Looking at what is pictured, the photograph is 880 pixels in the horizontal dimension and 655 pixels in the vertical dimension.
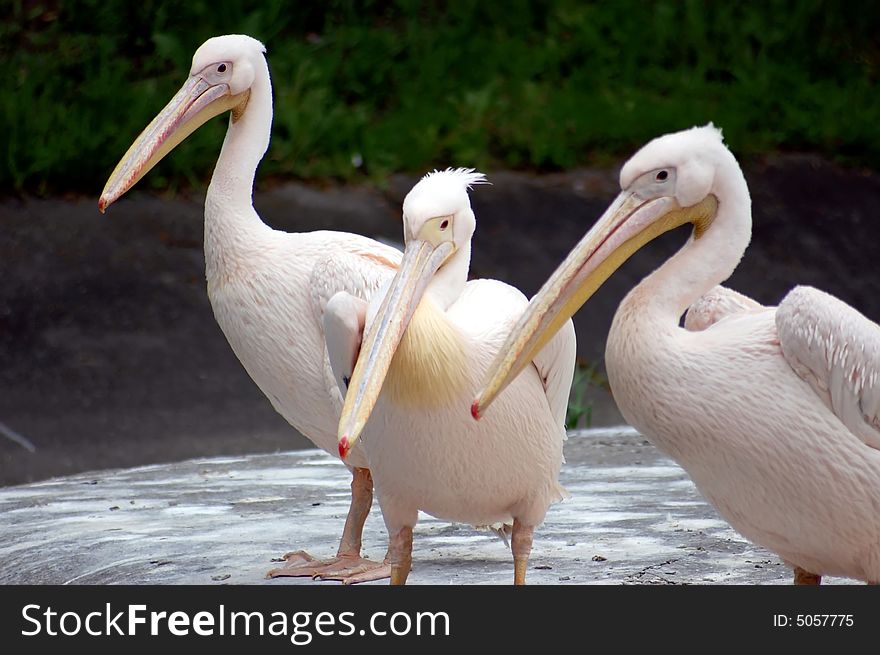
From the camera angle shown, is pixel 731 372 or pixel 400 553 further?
pixel 400 553

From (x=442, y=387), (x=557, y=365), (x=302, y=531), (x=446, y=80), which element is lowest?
(x=302, y=531)

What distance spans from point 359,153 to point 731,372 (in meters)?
6.51

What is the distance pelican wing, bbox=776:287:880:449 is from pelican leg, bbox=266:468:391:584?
1.39 m

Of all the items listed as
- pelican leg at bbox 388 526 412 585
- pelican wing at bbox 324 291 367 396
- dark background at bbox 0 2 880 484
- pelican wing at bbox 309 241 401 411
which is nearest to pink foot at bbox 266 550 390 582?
pelican wing at bbox 309 241 401 411

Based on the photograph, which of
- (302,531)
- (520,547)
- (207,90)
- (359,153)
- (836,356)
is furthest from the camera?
(359,153)

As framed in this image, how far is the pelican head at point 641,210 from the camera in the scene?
2908mm

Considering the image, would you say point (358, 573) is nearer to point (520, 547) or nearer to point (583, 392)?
point (520, 547)

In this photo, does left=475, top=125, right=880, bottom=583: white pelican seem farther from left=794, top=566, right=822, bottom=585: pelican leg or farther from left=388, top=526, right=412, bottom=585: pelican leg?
left=388, top=526, right=412, bottom=585: pelican leg

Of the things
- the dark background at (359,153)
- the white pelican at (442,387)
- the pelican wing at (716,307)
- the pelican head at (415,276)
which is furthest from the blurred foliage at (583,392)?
the pelican head at (415,276)

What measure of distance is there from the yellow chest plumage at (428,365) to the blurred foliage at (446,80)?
5813mm

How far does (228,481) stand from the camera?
5293mm

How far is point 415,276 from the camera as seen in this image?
3045mm

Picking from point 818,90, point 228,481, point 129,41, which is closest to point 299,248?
point 228,481

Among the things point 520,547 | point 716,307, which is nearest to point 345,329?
point 520,547
